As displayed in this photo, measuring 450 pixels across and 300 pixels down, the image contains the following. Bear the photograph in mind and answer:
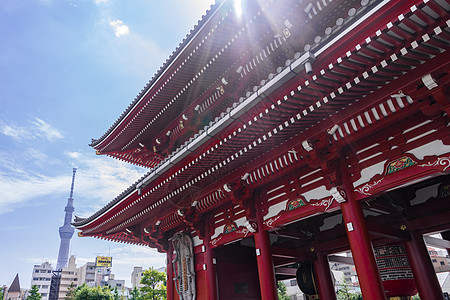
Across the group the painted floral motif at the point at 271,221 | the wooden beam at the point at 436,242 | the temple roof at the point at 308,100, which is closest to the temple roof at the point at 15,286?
the temple roof at the point at 308,100

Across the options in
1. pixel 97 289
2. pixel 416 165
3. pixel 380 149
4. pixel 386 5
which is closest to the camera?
pixel 386 5

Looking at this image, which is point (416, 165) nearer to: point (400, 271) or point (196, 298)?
point (400, 271)

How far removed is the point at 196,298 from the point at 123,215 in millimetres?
4473

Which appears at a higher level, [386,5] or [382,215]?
[386,5]

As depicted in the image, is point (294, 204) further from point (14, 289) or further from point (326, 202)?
point (14, 289)

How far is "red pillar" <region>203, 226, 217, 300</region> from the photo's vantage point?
412 inches

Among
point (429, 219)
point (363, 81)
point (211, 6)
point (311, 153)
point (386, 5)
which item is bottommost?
point (429, 219)

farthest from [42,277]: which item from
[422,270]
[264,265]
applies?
[422,270]

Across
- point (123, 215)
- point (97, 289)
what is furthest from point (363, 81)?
point (97, 289)

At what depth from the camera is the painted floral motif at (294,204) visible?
327 inches

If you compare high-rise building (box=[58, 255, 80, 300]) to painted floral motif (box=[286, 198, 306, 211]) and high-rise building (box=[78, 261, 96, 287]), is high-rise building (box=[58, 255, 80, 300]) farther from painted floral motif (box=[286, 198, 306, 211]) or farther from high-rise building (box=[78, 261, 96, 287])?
painted floral motif (box=[286, 198, 306, 211])

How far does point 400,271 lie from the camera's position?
11.1 meters

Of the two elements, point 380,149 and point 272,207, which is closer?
point 380,149

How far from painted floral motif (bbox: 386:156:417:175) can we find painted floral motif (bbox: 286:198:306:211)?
241 cm
